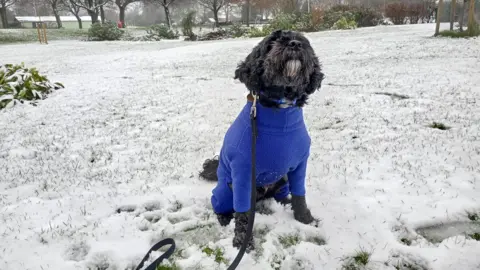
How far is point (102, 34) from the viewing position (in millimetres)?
30750

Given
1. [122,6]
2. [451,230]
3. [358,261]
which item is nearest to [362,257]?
[358,261]

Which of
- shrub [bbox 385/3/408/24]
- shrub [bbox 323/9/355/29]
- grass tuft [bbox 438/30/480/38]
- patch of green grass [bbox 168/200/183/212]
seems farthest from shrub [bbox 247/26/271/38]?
patch of green grass [bbox 168/200/183/212]

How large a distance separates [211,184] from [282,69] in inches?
71.4

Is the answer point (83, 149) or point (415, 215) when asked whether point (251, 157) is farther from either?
point (83, 149)

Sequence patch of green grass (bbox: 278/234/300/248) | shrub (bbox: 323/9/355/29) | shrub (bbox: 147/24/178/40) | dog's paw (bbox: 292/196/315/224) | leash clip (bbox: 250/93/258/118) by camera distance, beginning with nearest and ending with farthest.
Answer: leash clip (bbox: 250/93/258/118) < patch of green grass (bbox: 278/234/300/248) < dog's paw (bbox: 292/196/315/224) < shrub (bbox: 323/9/355/29) < shrub (bbox: 147/24/178/40)

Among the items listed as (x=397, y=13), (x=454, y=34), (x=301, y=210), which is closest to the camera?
(x=301, y=210)

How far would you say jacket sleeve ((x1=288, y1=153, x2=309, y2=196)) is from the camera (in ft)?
8.74

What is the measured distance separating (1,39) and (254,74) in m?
37.2

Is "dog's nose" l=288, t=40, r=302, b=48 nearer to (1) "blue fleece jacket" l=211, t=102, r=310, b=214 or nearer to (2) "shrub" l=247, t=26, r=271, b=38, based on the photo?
(1) "blue fleece jacket" l=211, t=102, r=310, b=214

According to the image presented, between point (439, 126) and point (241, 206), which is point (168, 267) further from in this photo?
point (439, 126)

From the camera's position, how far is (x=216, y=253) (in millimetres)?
2570

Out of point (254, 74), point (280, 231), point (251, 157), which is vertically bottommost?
point (280, 231)

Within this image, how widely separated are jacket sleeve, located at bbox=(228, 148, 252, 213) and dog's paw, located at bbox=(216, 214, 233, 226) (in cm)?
44

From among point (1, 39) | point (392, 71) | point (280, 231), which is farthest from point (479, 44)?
point (1, 39)
